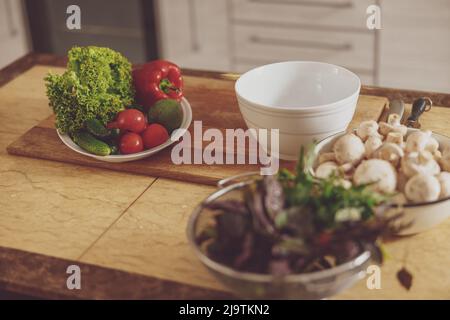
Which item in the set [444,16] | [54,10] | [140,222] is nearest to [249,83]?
[140,222]

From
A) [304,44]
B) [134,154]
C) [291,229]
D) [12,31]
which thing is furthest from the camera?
[12,31]

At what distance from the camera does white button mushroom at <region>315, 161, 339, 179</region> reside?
1.19 metres

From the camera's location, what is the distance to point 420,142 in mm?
1222

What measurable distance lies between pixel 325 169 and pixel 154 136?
1.43ft

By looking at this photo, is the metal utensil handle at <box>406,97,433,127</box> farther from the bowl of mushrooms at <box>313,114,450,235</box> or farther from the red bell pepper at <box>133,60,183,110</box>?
the red bell pepper at <box>133,60,183,110</box>

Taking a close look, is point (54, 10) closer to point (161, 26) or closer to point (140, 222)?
point (161, 26)

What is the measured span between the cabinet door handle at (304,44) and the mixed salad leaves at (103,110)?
1.83 m

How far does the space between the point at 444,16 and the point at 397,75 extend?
0.34m

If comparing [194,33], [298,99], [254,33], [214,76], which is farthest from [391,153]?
[194,33]

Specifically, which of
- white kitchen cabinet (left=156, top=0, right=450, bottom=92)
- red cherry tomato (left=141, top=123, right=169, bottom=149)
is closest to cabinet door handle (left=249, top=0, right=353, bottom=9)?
white kitchen cabinet (left=156, top=0, right=450, bottom=92)

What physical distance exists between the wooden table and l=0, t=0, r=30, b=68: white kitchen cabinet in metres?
2.31

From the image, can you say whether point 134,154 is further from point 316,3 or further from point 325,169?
point 316,3

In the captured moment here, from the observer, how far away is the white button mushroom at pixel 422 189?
1103 mm

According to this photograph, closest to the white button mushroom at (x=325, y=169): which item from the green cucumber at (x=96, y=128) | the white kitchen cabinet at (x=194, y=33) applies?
the green cucumber at (x=96, y=128)
